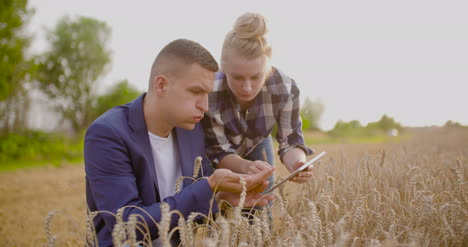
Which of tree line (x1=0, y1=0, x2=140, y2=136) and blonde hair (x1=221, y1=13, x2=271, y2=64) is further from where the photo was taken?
tree line (x1=0, y1=0, x2=140, y2=136)

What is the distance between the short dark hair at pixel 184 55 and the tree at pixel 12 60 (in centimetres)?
1185

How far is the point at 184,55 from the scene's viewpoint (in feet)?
7.47

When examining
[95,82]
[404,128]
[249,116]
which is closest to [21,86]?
[95,82]

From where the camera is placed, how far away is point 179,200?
6.27 ft

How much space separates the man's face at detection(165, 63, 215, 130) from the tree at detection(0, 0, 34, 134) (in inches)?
475

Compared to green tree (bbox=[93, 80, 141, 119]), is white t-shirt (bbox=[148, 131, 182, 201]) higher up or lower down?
lower down

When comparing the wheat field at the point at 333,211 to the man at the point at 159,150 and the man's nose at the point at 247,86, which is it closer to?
the man at the point at 159,150

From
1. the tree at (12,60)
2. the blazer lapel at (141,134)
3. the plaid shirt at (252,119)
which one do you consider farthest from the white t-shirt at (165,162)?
the tree at (12,60)

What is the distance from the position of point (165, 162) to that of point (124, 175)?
0.52 metres

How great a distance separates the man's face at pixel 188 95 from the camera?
87.0 inches

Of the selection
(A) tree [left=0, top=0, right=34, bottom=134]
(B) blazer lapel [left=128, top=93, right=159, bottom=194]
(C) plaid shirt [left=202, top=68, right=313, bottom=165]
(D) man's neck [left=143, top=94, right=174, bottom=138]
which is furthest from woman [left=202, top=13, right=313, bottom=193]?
(A) tree [left=0, top=0, right=34, bottom=134]

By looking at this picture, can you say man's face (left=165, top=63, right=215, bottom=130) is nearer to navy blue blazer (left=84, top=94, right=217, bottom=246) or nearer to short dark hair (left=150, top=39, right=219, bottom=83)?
short dark hair (left=150, top=39, right=219, bottom=83)

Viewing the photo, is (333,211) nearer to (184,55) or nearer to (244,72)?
(244,72)

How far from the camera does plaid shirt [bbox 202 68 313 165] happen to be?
2.88 metres
